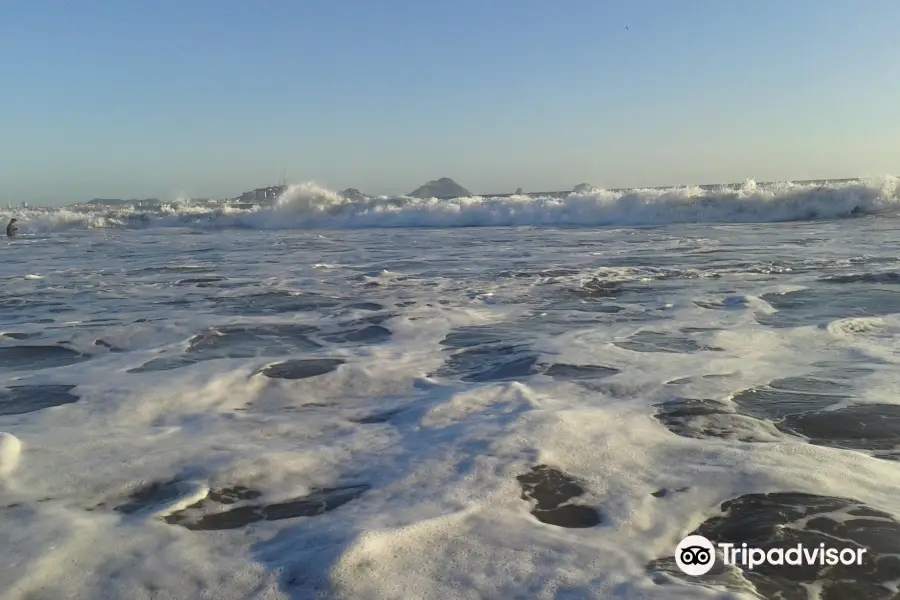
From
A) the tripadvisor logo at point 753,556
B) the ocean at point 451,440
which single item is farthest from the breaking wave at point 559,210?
the tripadvisor logo at point 753,556

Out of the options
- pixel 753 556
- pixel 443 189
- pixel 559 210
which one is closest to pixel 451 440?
pixel 753 556

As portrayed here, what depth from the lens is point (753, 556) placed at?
2.55m

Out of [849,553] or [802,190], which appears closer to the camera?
[849,553]

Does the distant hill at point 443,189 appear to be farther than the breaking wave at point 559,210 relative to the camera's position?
Yes

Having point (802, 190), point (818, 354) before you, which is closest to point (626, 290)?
point (818, 354)

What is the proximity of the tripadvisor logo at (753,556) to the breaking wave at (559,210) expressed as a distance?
24911mm

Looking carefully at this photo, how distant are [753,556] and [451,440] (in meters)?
1.56

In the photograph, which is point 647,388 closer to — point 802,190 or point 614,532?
point 614,532

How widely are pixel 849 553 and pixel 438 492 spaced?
1539 mm

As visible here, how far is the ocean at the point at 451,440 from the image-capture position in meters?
2.46

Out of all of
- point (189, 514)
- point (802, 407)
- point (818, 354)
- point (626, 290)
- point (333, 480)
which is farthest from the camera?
point (626, 290)

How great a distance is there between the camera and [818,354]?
5.36 m

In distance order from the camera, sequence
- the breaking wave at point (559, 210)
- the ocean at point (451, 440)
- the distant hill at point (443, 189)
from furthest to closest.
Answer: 1. the distant hill at point (443, 189)
2. the breaking wave at point (559, 210)
3. the ocean at point (451, 440)

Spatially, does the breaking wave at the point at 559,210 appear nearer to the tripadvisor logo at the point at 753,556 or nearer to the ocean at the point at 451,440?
the ocean at the point at 451,440
